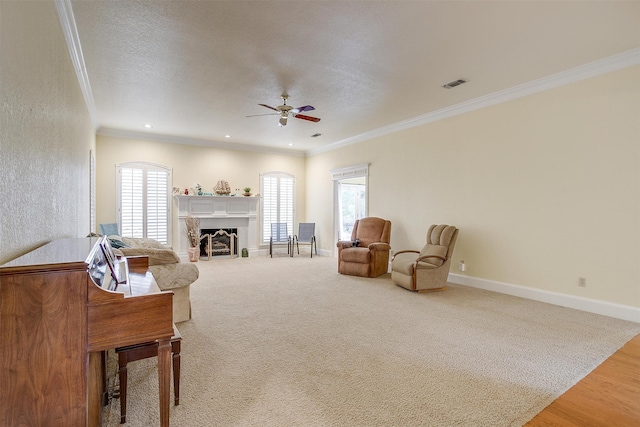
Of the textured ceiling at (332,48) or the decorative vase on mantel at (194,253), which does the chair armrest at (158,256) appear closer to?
the textured ceiling at (332,48)

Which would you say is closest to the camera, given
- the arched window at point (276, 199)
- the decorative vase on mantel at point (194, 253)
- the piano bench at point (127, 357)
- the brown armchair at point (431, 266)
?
the piano bench at point (127, 357)

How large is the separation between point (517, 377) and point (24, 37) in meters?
3.83

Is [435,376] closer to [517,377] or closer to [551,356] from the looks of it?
[517,377]

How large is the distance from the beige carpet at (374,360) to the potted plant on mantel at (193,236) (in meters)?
3.17

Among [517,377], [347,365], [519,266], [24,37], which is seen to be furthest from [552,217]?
[24,37]

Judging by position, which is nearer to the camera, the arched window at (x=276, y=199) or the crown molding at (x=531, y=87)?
the crown molding at (x=531, y=87)

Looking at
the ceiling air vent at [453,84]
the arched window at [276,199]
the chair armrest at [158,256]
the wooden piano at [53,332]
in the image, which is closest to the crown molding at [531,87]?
Answer: the ceiling air vent at [453,84]

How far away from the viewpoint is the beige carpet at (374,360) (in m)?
1.92

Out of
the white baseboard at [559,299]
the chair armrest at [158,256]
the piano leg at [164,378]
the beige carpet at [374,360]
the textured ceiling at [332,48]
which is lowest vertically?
the beige carpet at [374,360]

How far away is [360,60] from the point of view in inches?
142

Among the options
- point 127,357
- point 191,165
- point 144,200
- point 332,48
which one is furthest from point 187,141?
point 127,357

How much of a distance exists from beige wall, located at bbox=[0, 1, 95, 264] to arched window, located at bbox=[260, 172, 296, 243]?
571 cm

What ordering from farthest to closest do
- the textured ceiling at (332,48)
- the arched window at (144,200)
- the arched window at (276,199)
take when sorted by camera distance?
the arched window at (276,199) → the arched window at (144,200) → the textured ceiling at (332,48)

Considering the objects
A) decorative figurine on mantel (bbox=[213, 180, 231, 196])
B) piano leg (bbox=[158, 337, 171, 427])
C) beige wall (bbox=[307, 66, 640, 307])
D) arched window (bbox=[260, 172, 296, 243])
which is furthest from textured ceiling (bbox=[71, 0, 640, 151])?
arched window (bbox=[260, 172, 296, 243])
